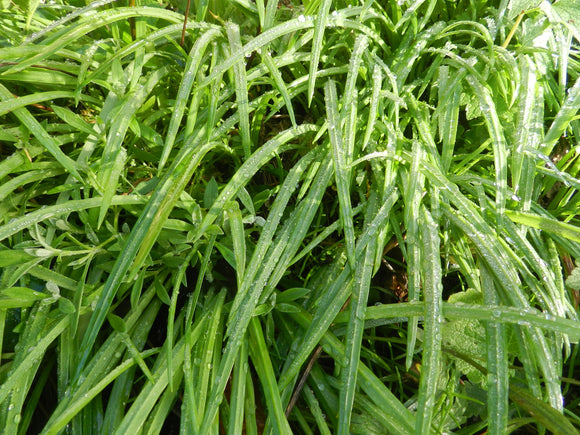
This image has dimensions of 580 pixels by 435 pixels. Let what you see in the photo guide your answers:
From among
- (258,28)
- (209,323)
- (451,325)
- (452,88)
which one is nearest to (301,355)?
(209,323)

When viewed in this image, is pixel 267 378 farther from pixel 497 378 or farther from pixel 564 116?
pixel 564 116

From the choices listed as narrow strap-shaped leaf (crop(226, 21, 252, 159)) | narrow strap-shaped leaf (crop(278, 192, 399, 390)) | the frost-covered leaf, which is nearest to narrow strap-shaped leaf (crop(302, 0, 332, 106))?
narrow strap-shaped leaf (crop(226, 21, 252, 159))

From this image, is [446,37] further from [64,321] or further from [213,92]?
[64,321]

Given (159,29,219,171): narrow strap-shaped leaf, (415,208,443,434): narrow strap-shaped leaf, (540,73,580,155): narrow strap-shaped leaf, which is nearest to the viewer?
(415,208,443,434): narrow strap-shaped leaf

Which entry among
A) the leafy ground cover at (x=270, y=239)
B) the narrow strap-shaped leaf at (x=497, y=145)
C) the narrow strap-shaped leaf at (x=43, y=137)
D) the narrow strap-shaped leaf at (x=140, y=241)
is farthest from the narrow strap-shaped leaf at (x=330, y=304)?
the narrow strap-shaped leaf at (x=43, y=137)

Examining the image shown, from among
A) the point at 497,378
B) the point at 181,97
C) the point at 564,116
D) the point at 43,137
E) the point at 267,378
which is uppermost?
the point at 564,116

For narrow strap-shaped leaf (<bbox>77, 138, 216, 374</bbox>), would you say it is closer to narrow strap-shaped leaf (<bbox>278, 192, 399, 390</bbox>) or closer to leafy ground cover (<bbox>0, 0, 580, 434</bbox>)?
leafy ground cover (<bbox>0, 0, 580, 434</bbox>)

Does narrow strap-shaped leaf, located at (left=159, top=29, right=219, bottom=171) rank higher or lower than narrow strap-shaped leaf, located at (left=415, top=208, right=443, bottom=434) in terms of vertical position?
higher

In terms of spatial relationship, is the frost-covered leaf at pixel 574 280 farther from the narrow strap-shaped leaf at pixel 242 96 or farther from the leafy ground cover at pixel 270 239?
the narrow strap-shaped leaf at pixel 242 96

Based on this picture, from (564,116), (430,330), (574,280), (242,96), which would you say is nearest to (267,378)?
(430,330)
